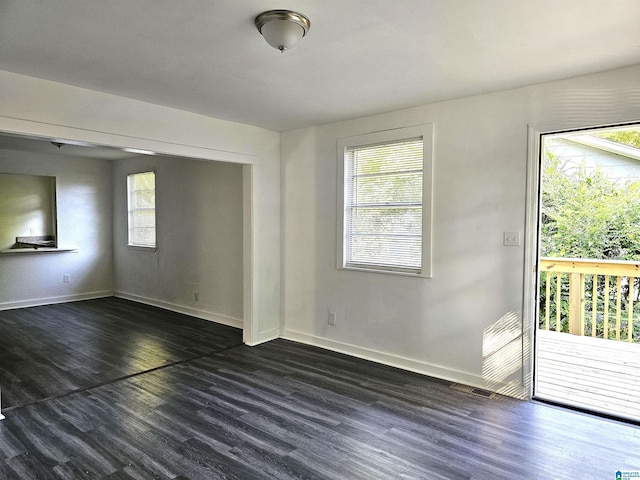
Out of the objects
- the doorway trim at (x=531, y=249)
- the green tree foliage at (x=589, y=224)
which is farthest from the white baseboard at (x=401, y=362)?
the green tree foliage at (x=589, y=224)

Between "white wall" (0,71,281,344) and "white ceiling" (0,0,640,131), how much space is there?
14 centimetres

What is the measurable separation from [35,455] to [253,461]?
1.27 meters

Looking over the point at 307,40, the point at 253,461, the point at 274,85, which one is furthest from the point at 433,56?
the point at 253,461

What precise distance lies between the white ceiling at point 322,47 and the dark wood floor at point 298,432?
2.37 metres

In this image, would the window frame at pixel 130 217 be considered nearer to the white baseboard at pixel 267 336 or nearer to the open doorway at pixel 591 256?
the white baseboard at pixel 267 336

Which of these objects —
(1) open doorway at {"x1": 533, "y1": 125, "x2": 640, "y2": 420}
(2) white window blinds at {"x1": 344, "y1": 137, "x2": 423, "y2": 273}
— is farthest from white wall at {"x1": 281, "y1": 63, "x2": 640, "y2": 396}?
(1) open doorway at {"x1": 533, "y1": 125, "x2": 640, "y2": 420}

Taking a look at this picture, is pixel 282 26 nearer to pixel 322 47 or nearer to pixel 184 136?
pixel 322 47

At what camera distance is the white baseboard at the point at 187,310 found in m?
5.33

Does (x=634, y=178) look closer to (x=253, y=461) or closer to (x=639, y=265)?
(x=639, y=265)

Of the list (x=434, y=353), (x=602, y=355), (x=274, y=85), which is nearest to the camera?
(x=274, y=85)

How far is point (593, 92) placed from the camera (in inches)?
111

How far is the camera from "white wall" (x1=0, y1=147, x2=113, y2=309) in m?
6.09

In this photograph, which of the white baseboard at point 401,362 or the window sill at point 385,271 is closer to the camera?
the white baseboard at point 401,362

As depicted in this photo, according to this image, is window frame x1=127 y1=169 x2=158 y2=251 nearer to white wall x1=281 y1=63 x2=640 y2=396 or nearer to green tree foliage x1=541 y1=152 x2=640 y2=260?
white wall x1=281 y1=63 x2=640 y2=396
